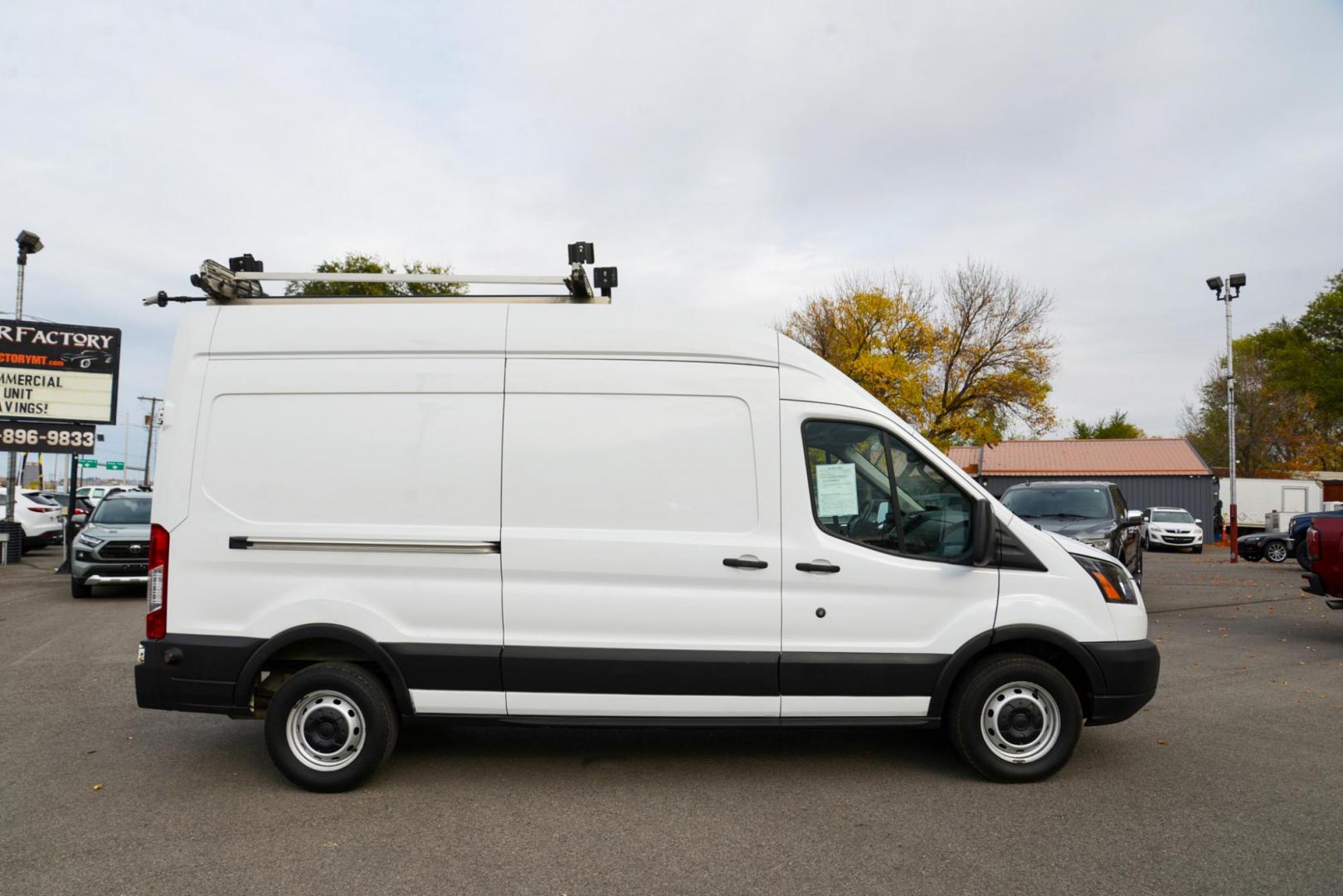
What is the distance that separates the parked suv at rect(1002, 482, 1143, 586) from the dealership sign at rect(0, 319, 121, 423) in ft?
55.1

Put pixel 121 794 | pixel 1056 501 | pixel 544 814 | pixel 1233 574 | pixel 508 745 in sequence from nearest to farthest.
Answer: pixel 544 814, pixel 121 794, pixel 508 745, pixel 1056 501, pixel 1233 574

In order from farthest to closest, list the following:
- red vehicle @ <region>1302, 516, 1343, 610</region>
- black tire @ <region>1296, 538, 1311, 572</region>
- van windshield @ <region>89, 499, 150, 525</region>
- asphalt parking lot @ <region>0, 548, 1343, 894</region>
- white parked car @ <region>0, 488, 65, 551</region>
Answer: white parked car @ <region>0, 488, 65, 551</region>, van windshield @ <region>89, 499, 150, 525</region>, black tire @ <region>1296, 538, 1311, 572</region>, red vehicle @ <region>1302, 516, 1343, 610</region>, asphalt parking lot @ <region>0, 548, 1343, 894</region>

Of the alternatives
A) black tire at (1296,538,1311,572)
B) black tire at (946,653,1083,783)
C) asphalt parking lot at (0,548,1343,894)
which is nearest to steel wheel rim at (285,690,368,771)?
asphalt parking lot at (0,548,1343,894)

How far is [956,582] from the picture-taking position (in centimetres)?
493

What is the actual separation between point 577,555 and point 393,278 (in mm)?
Result: 1918

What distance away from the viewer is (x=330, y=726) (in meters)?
4.91

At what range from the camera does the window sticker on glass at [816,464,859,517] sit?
16.2 ft

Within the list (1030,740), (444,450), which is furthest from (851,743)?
(444,450)

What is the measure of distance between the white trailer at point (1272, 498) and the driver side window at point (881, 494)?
35.6m

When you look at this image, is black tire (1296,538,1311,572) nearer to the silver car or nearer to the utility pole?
the silver car

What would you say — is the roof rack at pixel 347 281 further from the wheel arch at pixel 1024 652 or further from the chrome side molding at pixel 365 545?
the wheel arch at pixel 1024 652

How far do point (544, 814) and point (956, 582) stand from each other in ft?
8.06

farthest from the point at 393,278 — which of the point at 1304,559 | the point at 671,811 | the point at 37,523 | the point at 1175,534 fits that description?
the point at 1175,534

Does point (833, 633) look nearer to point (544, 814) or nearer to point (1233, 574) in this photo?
point (544, 814)
